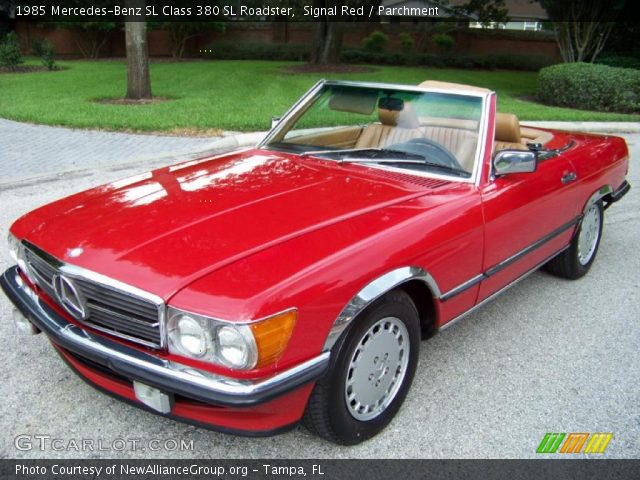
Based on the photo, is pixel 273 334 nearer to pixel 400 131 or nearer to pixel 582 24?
pixel 400 131

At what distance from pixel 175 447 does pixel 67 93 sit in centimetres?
1363

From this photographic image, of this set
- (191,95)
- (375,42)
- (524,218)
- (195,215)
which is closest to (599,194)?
(524,218)

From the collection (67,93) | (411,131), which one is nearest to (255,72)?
(67,93)

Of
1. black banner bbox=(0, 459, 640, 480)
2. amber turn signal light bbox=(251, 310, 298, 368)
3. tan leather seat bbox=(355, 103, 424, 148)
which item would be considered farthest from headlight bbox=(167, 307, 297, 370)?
tan leather seat bbox=(355, 103, 424, 148)

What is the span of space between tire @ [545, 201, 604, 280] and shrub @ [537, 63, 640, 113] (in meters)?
11.7

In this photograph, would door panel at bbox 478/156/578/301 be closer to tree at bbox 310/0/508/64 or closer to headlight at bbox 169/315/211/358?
headlight at bbox 169/315/211/358

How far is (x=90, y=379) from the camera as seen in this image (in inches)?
99.0

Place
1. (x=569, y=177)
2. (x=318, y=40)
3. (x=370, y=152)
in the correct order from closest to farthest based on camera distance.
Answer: (x=370, y=152) → (x=569, y=177) → (x=318, y=40)

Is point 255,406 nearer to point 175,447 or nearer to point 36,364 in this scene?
point 175,447

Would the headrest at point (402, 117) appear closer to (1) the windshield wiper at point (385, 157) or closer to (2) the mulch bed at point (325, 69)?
(1) the windshield wiper at point (385, 157)

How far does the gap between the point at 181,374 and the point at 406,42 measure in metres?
29.2

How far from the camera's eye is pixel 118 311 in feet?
7.50

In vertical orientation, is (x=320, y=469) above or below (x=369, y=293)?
below

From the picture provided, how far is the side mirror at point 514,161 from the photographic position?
319 cm
